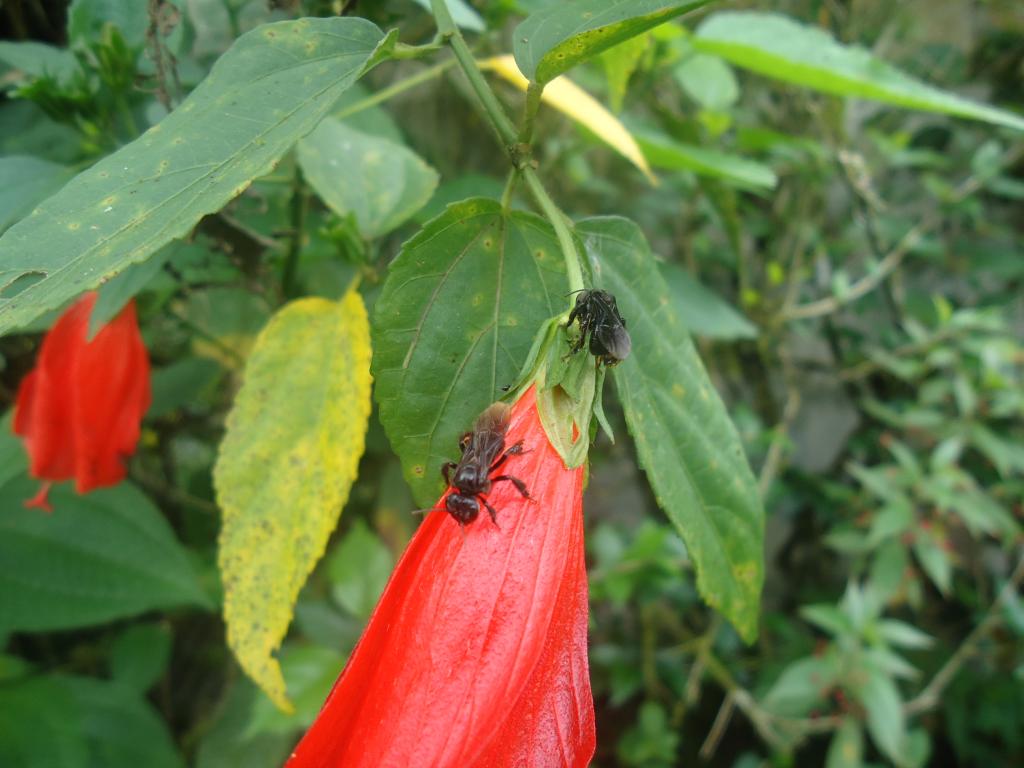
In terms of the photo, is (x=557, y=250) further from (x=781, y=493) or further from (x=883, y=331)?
(x=883, y=331)

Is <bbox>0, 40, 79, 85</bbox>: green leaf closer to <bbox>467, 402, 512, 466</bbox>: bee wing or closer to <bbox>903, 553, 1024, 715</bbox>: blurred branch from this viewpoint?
<bbox>467, 402, 512, 466</bbox>: bee wing

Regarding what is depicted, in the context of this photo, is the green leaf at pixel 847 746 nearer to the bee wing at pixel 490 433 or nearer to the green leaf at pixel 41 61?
the bee wing at pixel 490 433

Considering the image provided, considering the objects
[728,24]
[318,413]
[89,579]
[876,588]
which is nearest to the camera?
[318,413]

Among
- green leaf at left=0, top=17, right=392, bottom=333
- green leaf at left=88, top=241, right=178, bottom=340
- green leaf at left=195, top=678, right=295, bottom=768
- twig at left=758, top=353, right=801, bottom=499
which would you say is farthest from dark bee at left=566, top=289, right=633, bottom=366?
twig at left=758, top=353, right=801, bottom=499

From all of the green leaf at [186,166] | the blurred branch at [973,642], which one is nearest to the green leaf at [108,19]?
the green leaf at [186,166]

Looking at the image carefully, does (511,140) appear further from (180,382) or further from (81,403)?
(180,382)

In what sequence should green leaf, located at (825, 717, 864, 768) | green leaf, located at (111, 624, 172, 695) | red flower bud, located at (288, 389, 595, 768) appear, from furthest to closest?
green leaf, located at (825, 717, 864, 768), green leaf, located at (111, 624, 172, 695), red flower bud, located at (288, 389, 595, 768)

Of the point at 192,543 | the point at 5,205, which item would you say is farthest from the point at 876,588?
the point at 5,205
